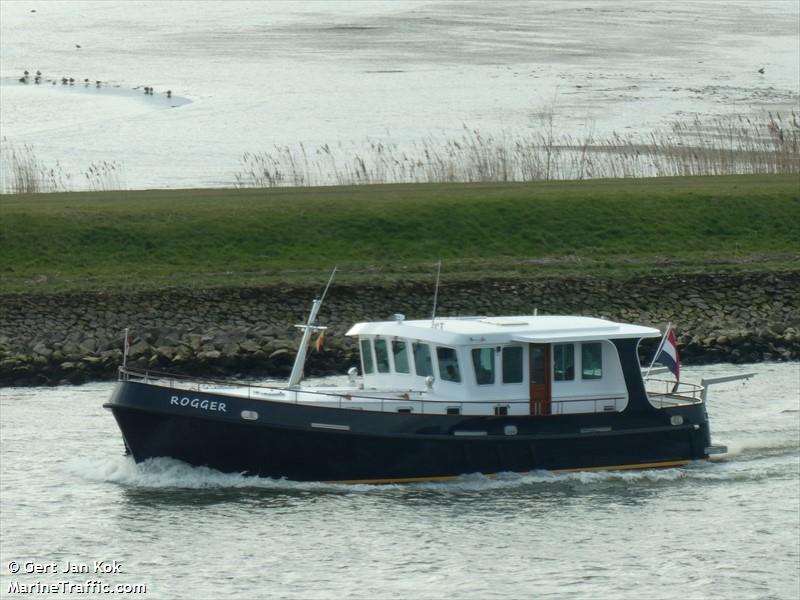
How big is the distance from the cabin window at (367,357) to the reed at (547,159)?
23.8 m

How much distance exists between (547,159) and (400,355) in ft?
113

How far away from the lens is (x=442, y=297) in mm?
39344

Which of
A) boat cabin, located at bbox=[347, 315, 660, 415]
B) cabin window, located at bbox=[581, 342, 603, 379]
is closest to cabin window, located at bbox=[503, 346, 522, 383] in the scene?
boat cabin, located at bbox=[347, 315, 660, 415]

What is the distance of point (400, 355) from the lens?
90.0 feet

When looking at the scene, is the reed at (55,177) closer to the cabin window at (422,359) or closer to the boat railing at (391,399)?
the boat railing at (391,399)

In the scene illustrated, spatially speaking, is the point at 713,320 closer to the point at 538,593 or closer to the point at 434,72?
the point at 538,593

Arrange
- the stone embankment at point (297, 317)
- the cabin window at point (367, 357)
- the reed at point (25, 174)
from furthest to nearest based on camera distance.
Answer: the reed at point (25, 174)
the stone embankment at point (297, 317)
the cabin window at point (367, 357)

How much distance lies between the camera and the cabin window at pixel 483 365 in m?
26.9

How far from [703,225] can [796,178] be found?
6.21m

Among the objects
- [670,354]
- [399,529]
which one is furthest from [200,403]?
[670,354]

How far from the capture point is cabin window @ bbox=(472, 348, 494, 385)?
88.4ft

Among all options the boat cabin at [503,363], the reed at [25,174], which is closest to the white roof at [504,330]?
the boat cabin at [503,363]

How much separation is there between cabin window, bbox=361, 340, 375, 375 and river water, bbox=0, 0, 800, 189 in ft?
92.3

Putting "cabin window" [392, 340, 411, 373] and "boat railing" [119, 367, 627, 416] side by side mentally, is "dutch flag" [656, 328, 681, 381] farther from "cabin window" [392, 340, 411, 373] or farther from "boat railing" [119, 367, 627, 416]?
"cabin window" [392, 340, 411, 373]
